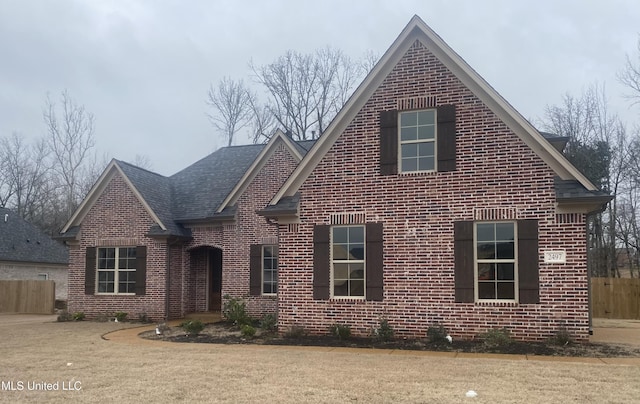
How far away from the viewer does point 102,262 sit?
2061cm

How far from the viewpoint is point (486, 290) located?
1295 cm

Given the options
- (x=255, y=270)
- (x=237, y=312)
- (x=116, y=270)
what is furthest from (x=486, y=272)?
(x=116, y=270)

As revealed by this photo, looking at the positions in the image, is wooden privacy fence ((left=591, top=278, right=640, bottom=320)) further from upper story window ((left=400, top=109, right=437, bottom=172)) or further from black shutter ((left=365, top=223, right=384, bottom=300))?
black shutter ((left=365, top=223, right=384, bottom=300))

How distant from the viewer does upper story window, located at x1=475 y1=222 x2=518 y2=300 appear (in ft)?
41.9

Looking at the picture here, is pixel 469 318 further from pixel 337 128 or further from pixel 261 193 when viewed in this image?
pixel 261 193

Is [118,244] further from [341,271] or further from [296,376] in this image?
[296,376]

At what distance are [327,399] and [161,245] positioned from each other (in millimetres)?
13608

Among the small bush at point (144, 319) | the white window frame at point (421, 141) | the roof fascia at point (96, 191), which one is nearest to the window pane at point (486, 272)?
the white window frame at point (421, 141)

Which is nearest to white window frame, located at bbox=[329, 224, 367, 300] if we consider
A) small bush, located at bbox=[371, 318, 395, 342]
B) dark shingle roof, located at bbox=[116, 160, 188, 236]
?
small bush, located at bbox=[371, 318, 395, 342]

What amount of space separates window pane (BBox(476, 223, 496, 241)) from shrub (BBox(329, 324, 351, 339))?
3.73 metres

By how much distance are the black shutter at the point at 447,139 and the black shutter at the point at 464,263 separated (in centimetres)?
143

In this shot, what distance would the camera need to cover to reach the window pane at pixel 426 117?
45.3ft

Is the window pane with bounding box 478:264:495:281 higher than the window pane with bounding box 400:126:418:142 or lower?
lower

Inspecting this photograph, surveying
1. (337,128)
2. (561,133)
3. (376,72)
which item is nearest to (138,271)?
(337,128)
